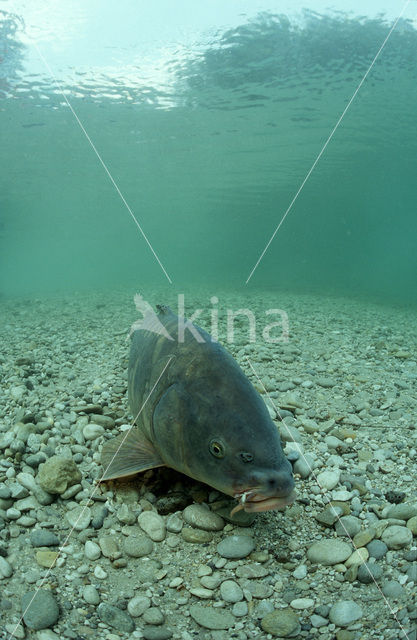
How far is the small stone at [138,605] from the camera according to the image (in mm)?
2410

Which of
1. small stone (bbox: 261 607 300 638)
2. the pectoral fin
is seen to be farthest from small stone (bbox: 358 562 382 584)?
the pectoral fin

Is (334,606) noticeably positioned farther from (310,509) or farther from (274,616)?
(310,509)

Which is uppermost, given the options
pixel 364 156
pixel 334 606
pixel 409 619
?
pixel 409 619

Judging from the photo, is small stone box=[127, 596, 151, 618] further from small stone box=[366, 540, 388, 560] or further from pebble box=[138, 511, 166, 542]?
small stone box=[366, 540, 388, 560]

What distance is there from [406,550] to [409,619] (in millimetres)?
676

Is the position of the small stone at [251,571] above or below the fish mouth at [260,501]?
below

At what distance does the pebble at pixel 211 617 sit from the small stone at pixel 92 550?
0.78 m

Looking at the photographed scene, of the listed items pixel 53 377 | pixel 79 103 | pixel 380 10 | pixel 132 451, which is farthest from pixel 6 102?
pixel 132 451

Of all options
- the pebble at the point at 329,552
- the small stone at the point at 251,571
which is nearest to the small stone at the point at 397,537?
the pebble at the point at 329,552

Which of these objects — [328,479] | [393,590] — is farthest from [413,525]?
[328,479]

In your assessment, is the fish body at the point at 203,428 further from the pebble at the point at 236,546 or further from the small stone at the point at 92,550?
the small stone at the point at 92,550

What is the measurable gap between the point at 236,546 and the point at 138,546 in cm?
69

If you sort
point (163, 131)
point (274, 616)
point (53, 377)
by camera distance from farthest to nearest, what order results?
point (163, 131) < point (53, 377) < point (274, 616)

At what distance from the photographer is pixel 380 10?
1606cm
